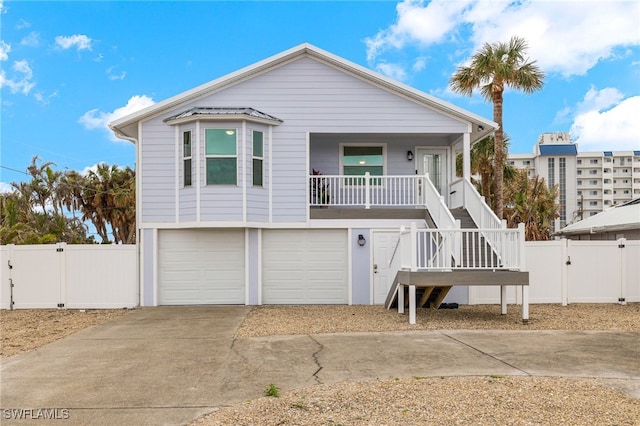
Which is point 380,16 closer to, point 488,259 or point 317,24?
point 317,24

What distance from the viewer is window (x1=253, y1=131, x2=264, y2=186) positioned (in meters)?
12.8

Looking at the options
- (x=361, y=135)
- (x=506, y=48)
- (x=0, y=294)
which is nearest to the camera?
(x=0, y=294)

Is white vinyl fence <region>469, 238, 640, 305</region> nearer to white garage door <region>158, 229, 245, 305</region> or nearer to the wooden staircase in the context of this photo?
the wooden staircase

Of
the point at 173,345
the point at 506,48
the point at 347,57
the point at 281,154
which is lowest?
the point at 173,345

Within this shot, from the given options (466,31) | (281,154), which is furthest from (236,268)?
(466,31)

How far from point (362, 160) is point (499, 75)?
657 cm

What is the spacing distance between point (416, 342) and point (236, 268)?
6598 millimetres

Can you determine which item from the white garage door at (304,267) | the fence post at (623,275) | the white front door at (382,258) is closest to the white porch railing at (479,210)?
the white front door at (382,258)

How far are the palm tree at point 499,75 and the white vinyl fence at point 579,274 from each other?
4208 millimetres

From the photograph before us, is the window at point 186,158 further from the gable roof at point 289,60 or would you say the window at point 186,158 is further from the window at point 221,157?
the gable roof at point 289,60

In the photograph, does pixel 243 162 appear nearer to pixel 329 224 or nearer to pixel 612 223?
pixel 329 224

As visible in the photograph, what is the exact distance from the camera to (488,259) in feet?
34.8

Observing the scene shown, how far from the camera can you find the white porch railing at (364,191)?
13.5 metres

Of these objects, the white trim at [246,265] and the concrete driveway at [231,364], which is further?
the white trim at [246,265]
